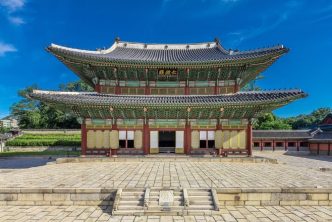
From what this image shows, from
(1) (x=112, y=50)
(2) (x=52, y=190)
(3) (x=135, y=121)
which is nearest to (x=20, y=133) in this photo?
(1) (x=112, y=50)

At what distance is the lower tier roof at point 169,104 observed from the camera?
19578 mm

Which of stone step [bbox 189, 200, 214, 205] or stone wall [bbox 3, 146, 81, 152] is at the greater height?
stone step [bbox 189, 200, 214, 205]

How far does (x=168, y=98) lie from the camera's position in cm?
2212

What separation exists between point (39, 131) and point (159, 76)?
4098 centimetres

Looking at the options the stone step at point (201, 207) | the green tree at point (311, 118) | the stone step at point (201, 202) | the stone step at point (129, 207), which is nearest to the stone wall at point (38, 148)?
the stone step at point (129, 207)

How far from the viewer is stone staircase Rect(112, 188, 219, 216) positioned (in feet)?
32.1

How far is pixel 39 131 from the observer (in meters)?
51.5

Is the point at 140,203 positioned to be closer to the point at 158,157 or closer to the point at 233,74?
the point at 158,157

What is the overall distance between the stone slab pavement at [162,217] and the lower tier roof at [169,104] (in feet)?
34.2

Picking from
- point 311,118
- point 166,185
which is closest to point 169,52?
point 166,185

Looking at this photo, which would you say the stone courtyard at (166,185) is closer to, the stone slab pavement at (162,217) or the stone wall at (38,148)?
the stone slab pavement at (162,217)

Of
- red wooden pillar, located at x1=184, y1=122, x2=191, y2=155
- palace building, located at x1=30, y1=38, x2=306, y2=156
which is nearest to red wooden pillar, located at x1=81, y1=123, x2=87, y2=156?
palace building, located at x1=30, y1=38, x2=306, y2=156

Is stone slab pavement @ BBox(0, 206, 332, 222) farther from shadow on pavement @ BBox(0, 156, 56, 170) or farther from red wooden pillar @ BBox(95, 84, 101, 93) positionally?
red wooden pillar @ BBox(95, 84, 101, 93)

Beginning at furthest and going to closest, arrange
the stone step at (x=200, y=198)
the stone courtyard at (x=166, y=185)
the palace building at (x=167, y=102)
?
1. the palace building at (x=167, y=102)
2. the stone step at (x=200, y=198)
3. the stone courtyard at (x=166, y=185)
